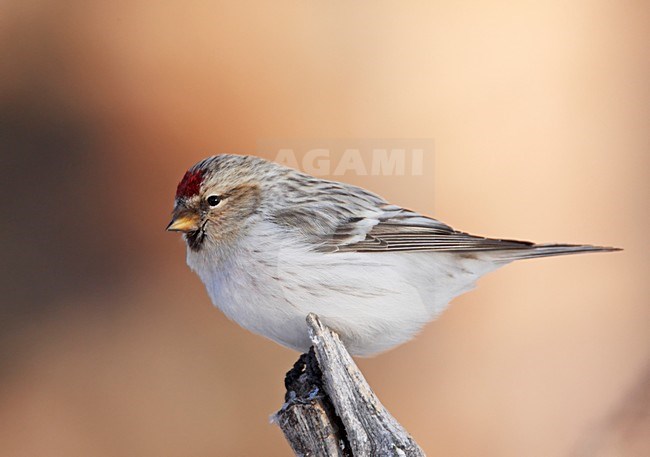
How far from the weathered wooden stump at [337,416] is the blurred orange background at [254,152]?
98 centimetres

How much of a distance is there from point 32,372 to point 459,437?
1.30 meters

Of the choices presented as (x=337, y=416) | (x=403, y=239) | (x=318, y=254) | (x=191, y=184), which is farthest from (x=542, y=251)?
(x=191, y=184)

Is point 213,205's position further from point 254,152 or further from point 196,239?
point 254,152

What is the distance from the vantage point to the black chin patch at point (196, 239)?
1.78 m

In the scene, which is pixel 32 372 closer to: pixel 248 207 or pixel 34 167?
pixel 34 167

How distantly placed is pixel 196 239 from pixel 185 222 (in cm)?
4

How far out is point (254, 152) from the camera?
8.36ft

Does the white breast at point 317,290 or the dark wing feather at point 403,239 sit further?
the dark wing feather at point 403,239

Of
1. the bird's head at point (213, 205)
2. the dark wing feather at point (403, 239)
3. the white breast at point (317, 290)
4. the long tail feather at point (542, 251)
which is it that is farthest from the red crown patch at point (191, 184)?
the long tail feather at point (542, 251)

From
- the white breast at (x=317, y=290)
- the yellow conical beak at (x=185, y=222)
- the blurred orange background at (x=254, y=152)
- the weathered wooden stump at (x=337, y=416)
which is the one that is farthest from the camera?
the blurred orange background at (x=254, y=152)

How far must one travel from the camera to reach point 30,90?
270cm

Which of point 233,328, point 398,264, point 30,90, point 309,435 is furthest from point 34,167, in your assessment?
point 309,435

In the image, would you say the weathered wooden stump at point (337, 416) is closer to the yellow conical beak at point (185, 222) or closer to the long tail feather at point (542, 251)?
the yellow conical beak at point (185, 222)

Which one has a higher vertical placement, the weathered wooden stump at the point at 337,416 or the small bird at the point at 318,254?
the small bird at the point at 318,254
